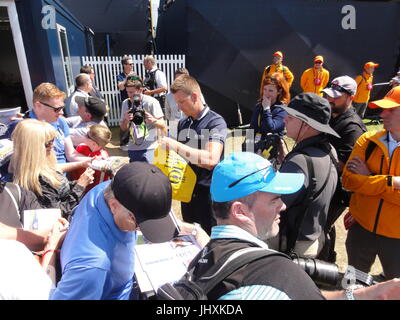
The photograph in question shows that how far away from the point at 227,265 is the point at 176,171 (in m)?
1.62

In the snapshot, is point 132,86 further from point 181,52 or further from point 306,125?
point 181,52

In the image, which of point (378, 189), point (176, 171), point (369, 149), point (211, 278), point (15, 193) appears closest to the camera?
point (211, 278)

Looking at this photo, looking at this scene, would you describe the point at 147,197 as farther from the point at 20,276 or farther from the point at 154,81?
the point at 154,81

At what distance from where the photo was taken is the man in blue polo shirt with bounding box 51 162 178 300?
119 cm

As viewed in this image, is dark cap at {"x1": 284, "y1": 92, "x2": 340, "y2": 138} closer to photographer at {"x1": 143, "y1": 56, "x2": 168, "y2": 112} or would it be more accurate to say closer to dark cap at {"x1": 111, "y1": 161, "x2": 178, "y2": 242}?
dark cap at {"x1": 111, "y1": 161, "x2": 178, "y2": 242}

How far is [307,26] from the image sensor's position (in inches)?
376

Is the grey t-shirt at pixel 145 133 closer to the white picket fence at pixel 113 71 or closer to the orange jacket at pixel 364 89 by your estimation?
the white picket fence at pixel 113 71

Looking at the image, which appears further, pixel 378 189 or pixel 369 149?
pixel 369 149

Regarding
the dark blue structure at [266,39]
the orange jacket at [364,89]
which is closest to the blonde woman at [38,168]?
the dark blue structure at [266,39]

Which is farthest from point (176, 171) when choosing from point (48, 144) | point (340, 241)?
point (340, 241)

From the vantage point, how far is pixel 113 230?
4.40 feet

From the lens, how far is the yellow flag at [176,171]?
257 cm

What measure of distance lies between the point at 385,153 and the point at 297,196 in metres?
0.82
